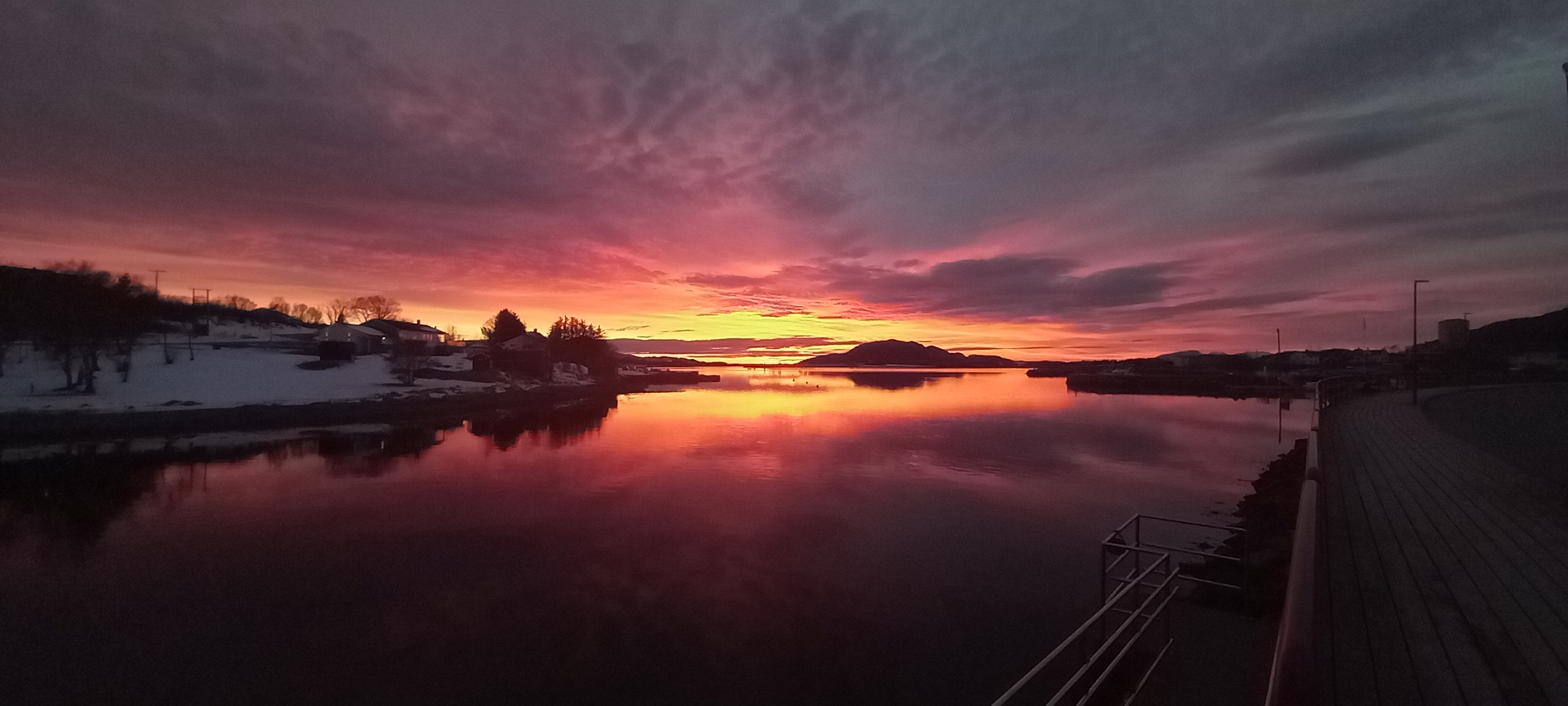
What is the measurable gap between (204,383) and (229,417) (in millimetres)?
6235

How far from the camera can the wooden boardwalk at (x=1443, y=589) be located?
408 cm

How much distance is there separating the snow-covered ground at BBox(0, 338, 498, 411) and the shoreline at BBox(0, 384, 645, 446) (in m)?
0.92

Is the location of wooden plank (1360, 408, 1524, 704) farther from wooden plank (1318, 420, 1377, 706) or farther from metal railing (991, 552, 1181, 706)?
metal railing (991, 552, 1181, 706)

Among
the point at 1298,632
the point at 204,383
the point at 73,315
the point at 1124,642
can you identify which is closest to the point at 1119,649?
the point at 1124,642

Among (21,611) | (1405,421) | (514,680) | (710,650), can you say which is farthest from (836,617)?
(1405,421)

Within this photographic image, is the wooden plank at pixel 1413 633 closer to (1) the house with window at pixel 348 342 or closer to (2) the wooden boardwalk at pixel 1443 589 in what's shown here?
(2) the wooden boardwalk at pixel 1443 589

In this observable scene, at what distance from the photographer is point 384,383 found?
135 feet

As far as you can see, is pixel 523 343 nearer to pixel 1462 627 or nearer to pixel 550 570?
pixel 550 570

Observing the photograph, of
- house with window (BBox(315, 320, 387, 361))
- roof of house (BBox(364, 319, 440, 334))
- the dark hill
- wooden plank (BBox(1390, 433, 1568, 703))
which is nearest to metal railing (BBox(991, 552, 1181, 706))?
wooden plank (BBox(1390, 433, 1568, 703))

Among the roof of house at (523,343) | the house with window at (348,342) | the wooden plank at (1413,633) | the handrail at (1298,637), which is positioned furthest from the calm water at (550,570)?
the roof of house at (523,343)

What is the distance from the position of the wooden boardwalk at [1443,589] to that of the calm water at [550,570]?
12.2ft

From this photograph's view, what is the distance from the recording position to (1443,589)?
554cm

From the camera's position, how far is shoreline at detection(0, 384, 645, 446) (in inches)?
1005

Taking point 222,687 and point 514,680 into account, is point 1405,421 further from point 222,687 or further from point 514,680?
point 222,687
